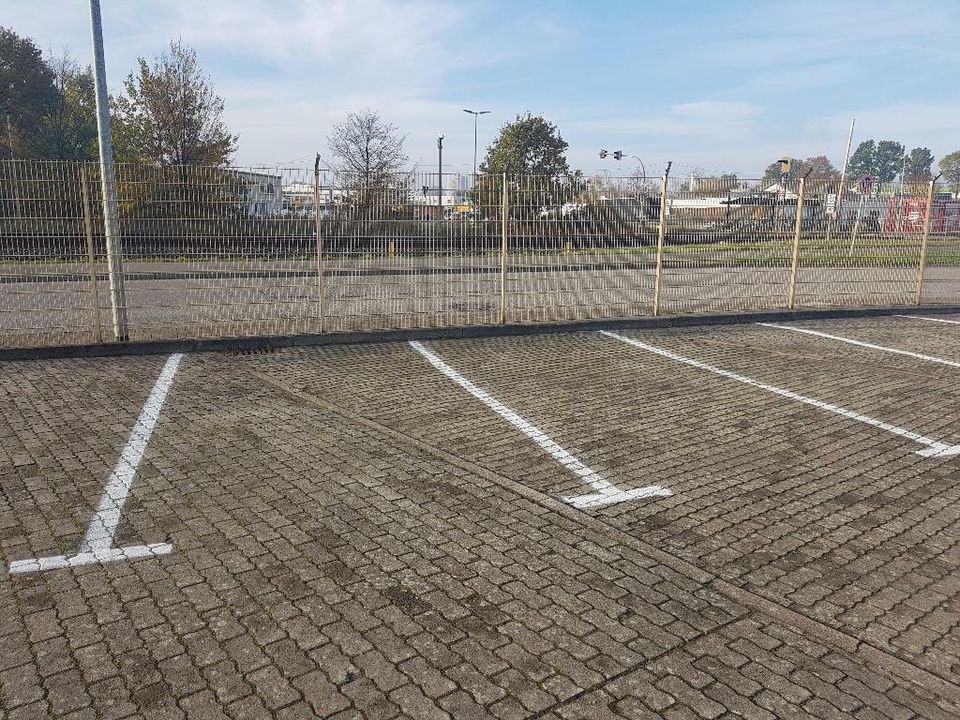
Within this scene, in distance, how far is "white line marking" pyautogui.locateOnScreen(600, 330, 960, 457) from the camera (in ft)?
19.7

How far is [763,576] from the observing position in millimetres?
3969

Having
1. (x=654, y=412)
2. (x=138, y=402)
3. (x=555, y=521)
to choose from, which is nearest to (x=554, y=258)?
(x=654, y=412)

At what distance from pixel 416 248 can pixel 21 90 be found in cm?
4772

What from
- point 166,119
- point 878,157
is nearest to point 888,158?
point 878,157

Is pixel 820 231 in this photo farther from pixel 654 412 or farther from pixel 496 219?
pixel 654 412

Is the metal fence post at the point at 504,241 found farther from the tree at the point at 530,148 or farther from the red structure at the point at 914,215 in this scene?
the tree at the point at 530,148

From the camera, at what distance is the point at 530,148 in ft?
148

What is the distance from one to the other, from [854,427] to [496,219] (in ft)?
20.3

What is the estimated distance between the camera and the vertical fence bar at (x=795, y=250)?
1279 cm

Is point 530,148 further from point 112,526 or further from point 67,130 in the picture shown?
point 112,526

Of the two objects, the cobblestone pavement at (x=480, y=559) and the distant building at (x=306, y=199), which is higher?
the distant building at (x=306, y=199)

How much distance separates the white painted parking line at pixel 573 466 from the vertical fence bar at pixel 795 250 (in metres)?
7.90

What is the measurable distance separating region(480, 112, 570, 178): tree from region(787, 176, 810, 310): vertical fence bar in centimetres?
3247

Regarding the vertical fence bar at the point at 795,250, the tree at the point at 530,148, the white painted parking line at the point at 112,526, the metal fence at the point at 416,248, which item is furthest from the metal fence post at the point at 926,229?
the tree at the point at 530,148
